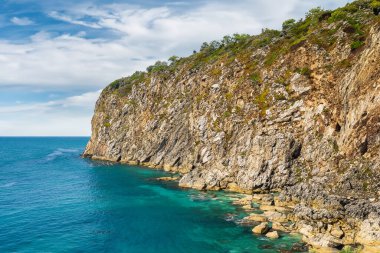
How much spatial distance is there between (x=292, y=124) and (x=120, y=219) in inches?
2046

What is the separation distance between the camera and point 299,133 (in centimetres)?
8425

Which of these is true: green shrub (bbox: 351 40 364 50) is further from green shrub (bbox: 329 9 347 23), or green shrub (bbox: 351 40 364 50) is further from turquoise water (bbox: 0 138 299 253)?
turquoise water (bbox: 0 138 299 253)

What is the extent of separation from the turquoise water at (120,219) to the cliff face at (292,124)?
11.5 m

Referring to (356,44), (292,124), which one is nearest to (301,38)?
(356,44)

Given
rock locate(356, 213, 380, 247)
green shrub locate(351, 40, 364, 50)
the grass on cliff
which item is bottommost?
rock locate(356, 213, 380, 247)

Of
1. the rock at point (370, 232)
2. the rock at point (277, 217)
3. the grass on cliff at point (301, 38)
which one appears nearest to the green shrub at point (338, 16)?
the grass on cliff at point (301, 38)

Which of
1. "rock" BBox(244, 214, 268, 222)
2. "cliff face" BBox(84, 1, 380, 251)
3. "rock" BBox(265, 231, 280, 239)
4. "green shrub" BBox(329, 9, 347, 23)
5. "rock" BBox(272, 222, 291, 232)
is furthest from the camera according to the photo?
"green shrub" BBox(329, 9, 347, 23)

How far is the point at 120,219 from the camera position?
221 ft

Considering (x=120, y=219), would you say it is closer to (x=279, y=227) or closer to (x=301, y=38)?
(x=279, y=227)

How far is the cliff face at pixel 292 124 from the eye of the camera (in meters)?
61.0

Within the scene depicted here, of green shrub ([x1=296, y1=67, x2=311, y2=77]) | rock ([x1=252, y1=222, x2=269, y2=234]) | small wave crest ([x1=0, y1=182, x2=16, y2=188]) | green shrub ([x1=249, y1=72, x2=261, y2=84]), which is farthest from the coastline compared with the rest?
small wave crest ([x1=0, y1=182, x2=16, y2=188])

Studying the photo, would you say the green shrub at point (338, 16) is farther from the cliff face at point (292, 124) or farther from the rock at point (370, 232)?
the rock at point (370, 232)

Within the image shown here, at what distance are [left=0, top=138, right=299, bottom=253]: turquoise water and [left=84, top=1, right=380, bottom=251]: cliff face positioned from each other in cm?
1150

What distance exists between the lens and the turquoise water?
170 feet
